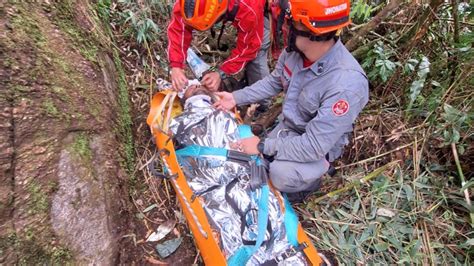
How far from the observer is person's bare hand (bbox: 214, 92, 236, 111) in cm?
272

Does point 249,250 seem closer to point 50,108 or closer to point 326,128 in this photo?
point 326,128

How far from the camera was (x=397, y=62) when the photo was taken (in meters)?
2.91

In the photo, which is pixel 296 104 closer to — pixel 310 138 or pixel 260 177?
pixel 310 138

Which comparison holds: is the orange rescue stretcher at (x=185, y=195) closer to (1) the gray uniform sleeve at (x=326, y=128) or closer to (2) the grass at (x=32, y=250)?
(1) the gray uniform sleeve at (x=326, y=128)

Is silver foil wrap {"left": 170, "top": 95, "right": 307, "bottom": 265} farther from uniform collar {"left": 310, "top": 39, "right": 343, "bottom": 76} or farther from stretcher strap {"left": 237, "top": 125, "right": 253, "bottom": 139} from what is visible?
uniform collar {"left": 310, "top": 39, "right": 343, "bottom": 76}

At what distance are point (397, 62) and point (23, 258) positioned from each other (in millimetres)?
2895

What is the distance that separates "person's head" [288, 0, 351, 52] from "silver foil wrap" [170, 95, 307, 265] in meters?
0.92

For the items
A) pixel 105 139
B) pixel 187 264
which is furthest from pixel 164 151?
pixel 187 264

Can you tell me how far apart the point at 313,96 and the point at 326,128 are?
0.23m

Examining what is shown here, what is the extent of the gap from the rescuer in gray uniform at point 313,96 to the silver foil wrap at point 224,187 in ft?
0.65

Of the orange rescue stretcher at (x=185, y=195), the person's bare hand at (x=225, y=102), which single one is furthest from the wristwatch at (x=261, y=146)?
the person's bare hand at (x=225, y=102)

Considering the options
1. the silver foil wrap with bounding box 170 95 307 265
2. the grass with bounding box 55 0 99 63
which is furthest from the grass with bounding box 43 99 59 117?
the silver foil wrap with bounding box 170 95 307 265

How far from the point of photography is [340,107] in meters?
2.06

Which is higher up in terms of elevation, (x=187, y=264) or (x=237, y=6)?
(x=237, y=6)
